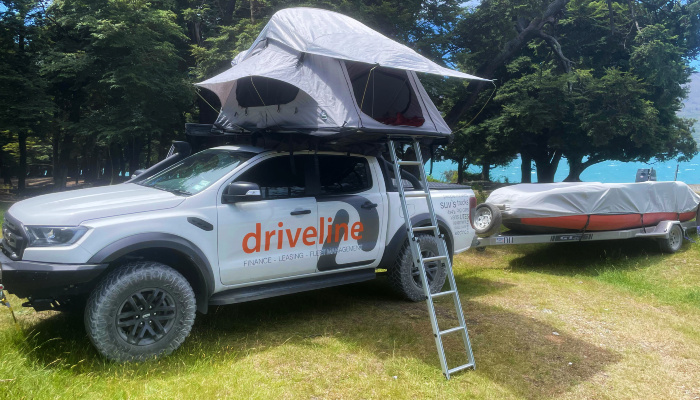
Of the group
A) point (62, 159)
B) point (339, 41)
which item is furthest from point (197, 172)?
point (62, 159)

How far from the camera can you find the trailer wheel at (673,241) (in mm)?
9562

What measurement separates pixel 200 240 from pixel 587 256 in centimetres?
777

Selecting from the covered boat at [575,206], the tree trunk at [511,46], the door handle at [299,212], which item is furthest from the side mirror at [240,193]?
the tree trunk at [511,46]

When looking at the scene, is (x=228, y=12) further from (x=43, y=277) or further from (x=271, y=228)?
(x=43, y=277)

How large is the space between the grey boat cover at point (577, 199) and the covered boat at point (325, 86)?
3.18 metres

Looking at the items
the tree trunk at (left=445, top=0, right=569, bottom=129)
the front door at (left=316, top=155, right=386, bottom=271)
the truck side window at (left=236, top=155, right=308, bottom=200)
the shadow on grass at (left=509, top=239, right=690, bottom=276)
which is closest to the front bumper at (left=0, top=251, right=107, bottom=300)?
the truck side window at (left=236, top=155, right=308, bottom=200)

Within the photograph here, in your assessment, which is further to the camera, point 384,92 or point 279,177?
point 384,92

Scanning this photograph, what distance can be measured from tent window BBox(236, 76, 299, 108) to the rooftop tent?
1 cm

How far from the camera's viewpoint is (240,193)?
15.3 ft

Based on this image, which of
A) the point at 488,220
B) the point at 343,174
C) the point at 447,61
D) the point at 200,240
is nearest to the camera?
the point at 200,240

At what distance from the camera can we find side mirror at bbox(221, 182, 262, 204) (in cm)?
465

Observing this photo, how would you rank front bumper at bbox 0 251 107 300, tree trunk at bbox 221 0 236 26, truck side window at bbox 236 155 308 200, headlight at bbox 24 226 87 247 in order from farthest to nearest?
tree trunk at bbox 221 0 236 26 < truck side window at bbox 236 155 308 200 < headlight at bbox 24 226 87 247 < front bumper at bbox 0 251 107 300

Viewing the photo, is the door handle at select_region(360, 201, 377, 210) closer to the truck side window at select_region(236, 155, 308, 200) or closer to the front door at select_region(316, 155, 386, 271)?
the front door at select_region(316, 155, 386, 271)

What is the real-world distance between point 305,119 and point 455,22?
42.5ft
